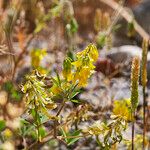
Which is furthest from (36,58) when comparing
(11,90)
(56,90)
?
(56,90)

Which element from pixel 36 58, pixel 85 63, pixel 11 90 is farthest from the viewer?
pixel 36 58

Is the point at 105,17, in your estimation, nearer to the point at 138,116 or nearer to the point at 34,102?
the point at 138,116

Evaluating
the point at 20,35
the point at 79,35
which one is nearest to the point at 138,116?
the point at 20,35

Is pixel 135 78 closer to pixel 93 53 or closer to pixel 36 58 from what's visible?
pixel 93 53

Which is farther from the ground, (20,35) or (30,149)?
(20,35)

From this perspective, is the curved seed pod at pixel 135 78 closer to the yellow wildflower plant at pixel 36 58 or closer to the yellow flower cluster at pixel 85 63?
the yellow flower cluster at pixel 85 63

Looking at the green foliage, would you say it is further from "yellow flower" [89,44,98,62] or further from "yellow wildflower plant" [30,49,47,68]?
"yellow flower" [89,44,98,62]

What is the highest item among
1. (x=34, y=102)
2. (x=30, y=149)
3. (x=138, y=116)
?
(x=34, y=102)

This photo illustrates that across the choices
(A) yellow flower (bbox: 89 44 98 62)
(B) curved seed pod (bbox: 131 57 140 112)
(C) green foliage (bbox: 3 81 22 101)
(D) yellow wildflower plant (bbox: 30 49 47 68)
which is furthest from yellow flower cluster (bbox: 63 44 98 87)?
(D) yellow wildflower plant (bbox: 30 49 47 68)

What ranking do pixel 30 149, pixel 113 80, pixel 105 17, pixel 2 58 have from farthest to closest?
pixel 2 58, pixel 113 80, pixel 105 17, pixel 30 149

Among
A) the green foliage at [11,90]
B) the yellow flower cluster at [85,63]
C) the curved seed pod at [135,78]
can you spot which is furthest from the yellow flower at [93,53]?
the green foliage at [11,90]

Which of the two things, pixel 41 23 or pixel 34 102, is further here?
pixel 41 23
